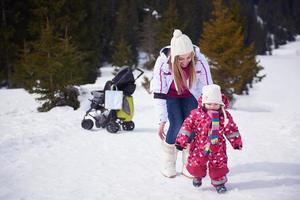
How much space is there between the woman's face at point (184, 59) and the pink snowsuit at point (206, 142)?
580 millimetres

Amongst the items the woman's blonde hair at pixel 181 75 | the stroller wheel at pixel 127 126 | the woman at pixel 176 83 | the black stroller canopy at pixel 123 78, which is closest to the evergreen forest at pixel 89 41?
the black stroller canopy at pixel 123 78

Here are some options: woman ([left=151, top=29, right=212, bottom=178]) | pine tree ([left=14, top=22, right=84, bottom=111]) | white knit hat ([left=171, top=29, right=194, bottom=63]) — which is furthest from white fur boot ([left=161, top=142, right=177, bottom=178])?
pine tree ([left=14, top=22, right=84, bottom=111])

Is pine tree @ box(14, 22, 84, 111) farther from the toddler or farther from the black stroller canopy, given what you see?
the toddler

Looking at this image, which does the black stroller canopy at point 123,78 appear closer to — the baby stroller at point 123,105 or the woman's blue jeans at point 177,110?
the baby stroller at point 123,105

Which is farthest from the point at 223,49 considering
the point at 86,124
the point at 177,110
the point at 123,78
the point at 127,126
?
the point at 177,110

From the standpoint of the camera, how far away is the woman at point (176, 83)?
4.48 meters

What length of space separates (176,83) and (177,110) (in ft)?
1.46

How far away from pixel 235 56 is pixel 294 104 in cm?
832

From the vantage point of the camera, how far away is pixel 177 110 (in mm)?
4777

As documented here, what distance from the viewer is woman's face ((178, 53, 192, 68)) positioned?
14.6ft

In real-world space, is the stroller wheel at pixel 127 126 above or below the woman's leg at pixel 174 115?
below

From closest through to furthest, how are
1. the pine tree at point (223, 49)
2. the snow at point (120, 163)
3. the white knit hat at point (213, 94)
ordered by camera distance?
1. the white knit hat at point (213, 94)
2. the snow at point (120, 163)
3. the pine tree at point (223, 49)

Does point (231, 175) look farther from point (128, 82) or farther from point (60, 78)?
point (60, 78)

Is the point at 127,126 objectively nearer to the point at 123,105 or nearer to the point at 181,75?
the point at 123,105
